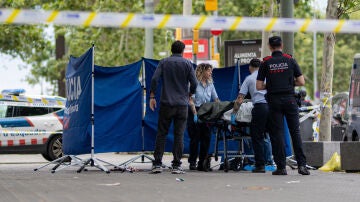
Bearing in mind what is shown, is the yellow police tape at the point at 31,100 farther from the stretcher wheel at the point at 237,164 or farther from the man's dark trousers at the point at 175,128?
the man's dark trousers at the point at 175,128

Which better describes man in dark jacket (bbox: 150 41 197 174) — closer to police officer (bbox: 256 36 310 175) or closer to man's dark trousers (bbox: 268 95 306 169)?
police officer (bbox: 256 36 310 175)

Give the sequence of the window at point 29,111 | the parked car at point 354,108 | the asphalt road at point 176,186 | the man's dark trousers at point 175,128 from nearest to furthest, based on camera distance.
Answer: the asphalt road at point 176,186, the man's dark trousers at point 175,128, the parked car at point 354,108, the window at point 29,111

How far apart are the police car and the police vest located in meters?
9.62

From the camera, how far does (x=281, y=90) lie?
14.7 m

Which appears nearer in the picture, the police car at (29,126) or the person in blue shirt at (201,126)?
the person in blue shirt at (201,126)

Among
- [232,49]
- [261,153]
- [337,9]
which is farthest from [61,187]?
[232,49]

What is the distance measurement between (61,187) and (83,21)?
2751 millimetres

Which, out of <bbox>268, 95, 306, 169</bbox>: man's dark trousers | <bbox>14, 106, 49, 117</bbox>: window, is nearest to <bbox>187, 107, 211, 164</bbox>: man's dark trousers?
<bbox>268, 95, 306, 169</bbox>: man's dark trousers

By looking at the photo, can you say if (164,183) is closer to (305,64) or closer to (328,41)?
(328,41)

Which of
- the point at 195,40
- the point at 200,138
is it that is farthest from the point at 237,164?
the point at 195,40

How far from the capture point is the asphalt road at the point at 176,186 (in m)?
11.0

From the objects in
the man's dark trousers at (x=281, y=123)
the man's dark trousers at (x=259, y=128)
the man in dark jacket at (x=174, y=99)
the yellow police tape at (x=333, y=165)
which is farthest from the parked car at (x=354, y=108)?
the man in dark jacket at (x=174, y=99)

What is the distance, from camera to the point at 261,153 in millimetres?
15664

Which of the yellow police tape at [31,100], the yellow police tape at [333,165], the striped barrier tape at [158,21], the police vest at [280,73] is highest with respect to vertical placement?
the striped barrier tape at [158,21]
